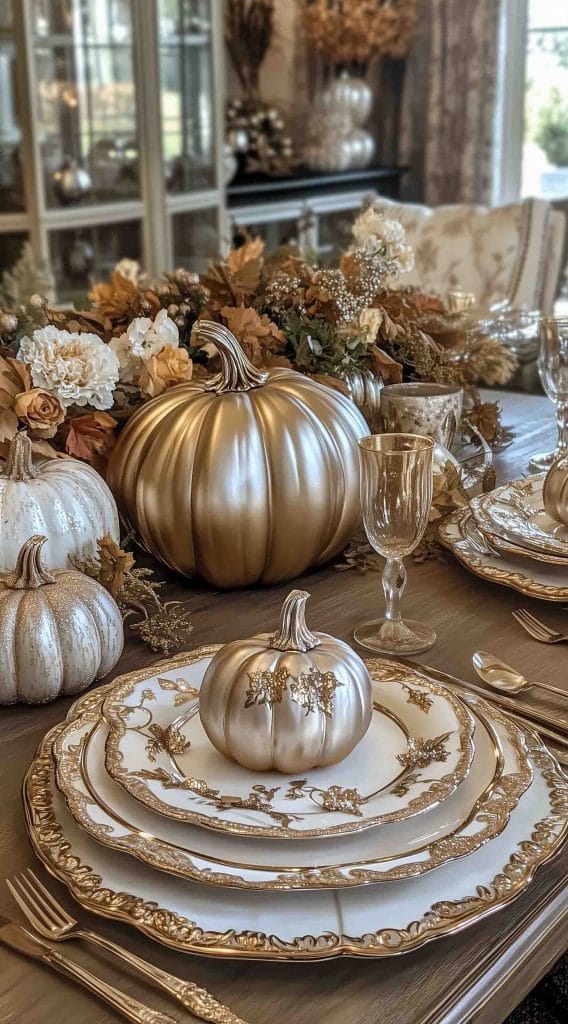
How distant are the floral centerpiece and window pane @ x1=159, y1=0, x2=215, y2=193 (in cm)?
280

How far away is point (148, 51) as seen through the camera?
12.8 ft

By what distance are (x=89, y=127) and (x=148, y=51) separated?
362 millimetres

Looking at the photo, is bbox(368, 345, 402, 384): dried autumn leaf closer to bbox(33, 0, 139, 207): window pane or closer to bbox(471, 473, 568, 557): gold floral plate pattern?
bbox(471, 473, 568, 557): gold floral plate pattern

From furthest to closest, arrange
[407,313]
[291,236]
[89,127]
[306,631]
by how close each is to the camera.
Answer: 1. [291,236]
2. [89,127]
3. [407,313]
4. [306,631]

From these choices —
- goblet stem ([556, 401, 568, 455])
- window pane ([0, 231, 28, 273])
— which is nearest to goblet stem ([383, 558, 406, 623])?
goblet stem ([556, 401, 568, 455])

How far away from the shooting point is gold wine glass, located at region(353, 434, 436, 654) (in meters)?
0.93

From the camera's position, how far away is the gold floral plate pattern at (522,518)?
1.07 m

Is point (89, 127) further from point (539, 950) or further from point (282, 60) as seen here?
point (539, 950)

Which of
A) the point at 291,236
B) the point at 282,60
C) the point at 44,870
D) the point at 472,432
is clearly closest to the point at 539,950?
the point at 44,870

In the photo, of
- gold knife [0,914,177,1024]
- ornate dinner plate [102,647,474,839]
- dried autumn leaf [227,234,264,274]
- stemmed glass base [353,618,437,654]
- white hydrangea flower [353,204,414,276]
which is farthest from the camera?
white hydrangea flower [353,204,414,276]

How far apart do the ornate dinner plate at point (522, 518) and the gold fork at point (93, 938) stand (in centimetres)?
61

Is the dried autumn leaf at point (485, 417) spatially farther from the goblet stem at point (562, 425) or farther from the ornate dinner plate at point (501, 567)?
the ornate dinner plate at point (501, 567)

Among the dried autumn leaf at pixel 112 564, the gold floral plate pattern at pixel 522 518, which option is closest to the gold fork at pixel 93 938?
the dried autumn leaf at pixel 112 564

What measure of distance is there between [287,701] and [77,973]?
198 mm
